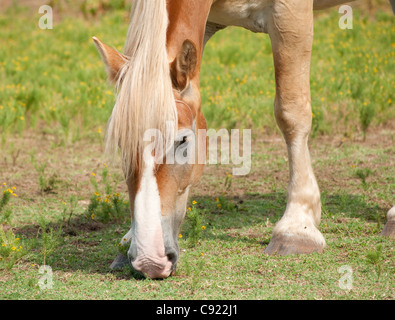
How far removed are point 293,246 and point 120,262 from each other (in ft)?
3.50

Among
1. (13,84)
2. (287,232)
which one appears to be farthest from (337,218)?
(13,84)

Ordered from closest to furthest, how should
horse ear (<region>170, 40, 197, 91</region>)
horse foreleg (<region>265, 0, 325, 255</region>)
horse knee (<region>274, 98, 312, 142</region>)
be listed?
horse ear (<region>170, 40, 197, 91</region>) < horse foreleg (<region>265, 0, 325, 255</region>) < horse knee (<region>274, 98, 312, 142</region>)

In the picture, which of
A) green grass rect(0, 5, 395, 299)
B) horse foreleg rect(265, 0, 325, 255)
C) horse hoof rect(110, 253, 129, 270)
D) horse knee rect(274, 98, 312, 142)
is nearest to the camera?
green grass rect(0, 5, 395, 299)

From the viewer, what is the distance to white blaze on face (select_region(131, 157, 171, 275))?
322 centimetres

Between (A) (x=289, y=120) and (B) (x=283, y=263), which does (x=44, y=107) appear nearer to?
(A) (x=289, y=120)

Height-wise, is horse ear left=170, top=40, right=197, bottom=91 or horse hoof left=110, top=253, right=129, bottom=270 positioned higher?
horse ear left=170, top=40, right=197, bottom=91

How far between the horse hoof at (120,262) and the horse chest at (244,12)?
5.61ft

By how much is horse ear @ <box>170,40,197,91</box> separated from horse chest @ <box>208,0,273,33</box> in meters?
0.91

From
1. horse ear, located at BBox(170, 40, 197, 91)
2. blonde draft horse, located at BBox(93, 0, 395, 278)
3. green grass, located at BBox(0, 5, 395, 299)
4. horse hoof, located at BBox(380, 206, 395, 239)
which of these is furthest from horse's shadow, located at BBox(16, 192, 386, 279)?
horse ear, located at BBox(170, 40, 197, 91)

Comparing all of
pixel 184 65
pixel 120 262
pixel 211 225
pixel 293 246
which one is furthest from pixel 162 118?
pixel 211 225

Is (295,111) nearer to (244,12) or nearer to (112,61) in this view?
(244,12)

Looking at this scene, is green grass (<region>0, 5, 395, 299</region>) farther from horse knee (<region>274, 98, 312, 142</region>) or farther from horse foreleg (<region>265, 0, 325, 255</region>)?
horse knee (<region>274, 98, 312, 142</region>)

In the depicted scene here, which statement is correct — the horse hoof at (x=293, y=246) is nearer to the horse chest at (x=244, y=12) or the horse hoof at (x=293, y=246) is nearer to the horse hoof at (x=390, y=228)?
the horse hoof at (x=390, y=228)

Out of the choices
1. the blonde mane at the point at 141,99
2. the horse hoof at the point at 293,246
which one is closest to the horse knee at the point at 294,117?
the horse hoof at the point at 293,246
